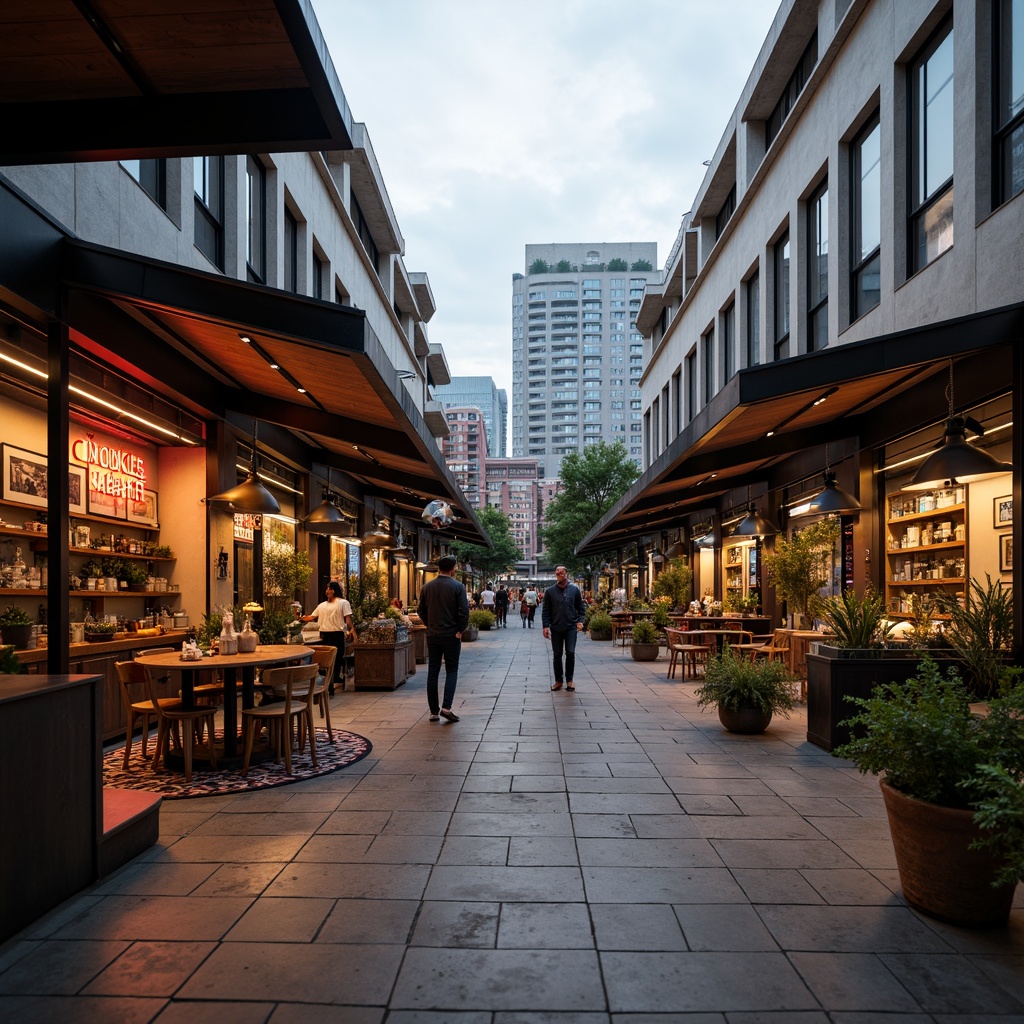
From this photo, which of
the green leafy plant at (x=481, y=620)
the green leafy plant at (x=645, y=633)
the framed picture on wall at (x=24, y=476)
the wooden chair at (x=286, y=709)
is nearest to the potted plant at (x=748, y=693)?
the wooden chair at (x=286, y=709)

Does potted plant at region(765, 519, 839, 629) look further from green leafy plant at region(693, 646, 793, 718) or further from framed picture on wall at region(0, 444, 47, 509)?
framed picture on wall at region(0, 444, 47, 509)

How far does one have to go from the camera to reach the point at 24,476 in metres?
7.77

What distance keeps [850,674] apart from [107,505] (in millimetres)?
7898

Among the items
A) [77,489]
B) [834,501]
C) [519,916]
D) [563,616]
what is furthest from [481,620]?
[519,916]

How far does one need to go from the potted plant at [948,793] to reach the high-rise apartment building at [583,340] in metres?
144

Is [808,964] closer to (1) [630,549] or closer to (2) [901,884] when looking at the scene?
(2) [901,884]

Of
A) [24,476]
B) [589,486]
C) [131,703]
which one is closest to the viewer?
[131,703]

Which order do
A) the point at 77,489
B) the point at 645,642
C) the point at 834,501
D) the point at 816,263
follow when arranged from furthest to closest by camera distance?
the point at 645,642, the point at 816,263, the point at 834,501, the point at 77,489

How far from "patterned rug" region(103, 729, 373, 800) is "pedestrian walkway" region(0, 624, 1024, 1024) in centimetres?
31

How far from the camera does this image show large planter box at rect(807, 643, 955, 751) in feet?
23.8

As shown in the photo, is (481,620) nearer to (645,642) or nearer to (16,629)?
(645,642)

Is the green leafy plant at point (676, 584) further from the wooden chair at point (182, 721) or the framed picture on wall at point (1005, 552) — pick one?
the wooden chair at point (182, 721)

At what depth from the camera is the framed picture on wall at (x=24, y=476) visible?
751cm

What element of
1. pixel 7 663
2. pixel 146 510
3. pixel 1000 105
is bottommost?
pixel 7 663
